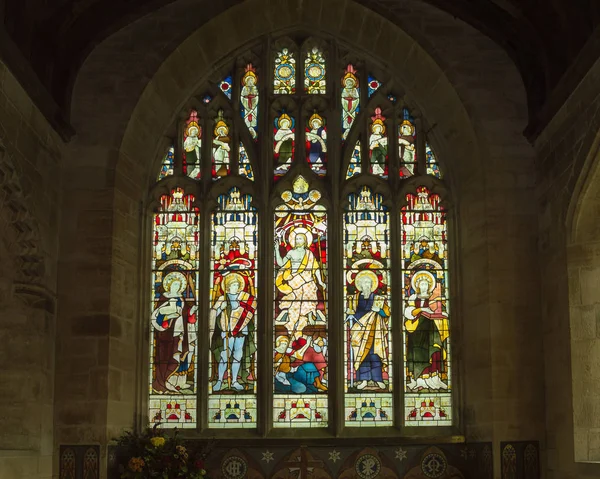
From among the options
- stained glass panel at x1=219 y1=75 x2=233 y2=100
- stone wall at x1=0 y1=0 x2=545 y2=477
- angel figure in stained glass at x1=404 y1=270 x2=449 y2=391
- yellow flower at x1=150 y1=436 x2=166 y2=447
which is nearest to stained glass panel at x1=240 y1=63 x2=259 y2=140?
stained glass panel at x1=219 y1=75 x2=233 y2=100

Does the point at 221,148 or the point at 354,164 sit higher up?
the point at 221,148

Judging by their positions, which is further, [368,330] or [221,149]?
[221,149]

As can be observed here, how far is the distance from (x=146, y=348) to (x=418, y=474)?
9.83 feet

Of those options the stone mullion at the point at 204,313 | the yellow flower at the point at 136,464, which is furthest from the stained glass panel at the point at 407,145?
the yellow flower at the point at 136,464

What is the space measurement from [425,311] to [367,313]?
1.96ft

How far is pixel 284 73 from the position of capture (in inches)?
478

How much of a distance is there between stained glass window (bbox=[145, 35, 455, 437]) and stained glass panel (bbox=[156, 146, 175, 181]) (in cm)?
2

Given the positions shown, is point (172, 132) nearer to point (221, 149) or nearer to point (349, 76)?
point (221, 149)

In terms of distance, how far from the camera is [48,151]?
10562 mm

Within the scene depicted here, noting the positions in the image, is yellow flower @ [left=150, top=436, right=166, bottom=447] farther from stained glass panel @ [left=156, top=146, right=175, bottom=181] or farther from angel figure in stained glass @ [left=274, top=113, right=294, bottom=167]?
angel figure in stained glass @ [left=274, top=113, right=294, bottom=167]

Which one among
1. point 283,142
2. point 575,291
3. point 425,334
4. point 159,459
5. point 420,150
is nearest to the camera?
point 575,291

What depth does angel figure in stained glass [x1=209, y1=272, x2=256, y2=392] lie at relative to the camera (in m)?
11.3

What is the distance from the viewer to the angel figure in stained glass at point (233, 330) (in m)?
11.3

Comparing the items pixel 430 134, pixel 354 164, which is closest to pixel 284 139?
pixel 354 164
